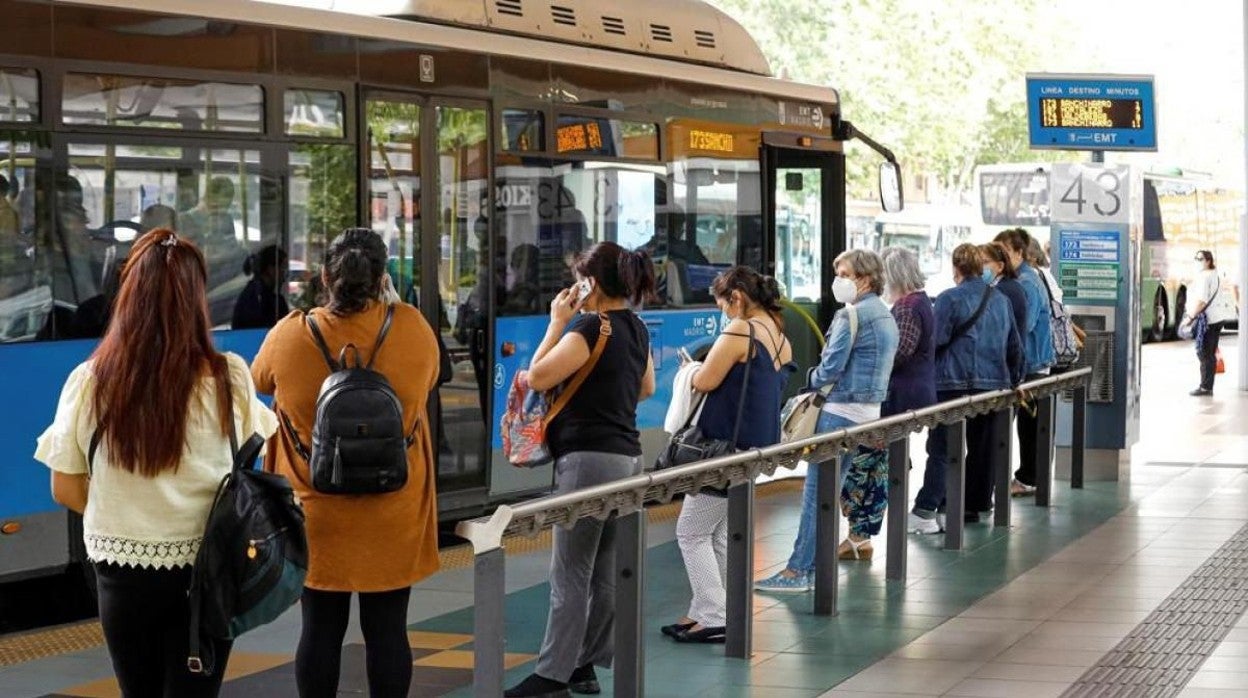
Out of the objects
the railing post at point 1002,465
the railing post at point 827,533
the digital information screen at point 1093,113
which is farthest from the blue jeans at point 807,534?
the digital information screen at point 1093,113

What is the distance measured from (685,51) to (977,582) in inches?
202

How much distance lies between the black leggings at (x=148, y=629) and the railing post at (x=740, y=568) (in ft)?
10.8

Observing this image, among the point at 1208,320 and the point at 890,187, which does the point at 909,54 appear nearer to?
the point at 1208,320

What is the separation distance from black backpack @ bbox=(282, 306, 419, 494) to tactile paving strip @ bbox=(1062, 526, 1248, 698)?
120 inches

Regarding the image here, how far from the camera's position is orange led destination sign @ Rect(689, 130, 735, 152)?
45.5 ft

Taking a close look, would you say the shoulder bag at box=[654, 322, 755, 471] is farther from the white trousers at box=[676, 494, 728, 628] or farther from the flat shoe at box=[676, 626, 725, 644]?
the flat shoe at box=[676, 626, 725, 644]

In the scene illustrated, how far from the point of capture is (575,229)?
41.1 feet

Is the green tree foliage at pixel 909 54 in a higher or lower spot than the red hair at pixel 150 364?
higher

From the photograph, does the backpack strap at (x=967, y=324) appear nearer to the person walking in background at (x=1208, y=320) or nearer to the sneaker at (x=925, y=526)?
the sneaker at (x=925, y=526)

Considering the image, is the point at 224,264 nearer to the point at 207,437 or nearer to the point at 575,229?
the point at 575,229

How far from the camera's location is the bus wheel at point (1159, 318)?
39.3 metres

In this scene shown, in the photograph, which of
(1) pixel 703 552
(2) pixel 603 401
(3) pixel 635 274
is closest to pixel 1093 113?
(1) pixel 703 552

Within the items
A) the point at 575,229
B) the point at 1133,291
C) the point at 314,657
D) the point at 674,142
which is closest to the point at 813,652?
the point at 314,657

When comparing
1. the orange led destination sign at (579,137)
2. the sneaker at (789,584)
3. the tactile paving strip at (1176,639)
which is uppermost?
the orange led destination sign at (579,137)
